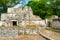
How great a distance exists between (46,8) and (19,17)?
12.8 m

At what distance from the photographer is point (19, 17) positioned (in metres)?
31.6

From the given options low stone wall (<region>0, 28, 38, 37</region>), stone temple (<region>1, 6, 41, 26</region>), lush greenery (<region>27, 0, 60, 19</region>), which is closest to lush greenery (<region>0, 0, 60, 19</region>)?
lush greenery (<region>27, 0, 60, 19</region>)

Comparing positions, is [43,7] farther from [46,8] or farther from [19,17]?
[19,17]

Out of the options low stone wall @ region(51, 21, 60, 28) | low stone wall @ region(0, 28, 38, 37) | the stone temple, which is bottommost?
low stone wall @ region(0, 28, 38, 37)

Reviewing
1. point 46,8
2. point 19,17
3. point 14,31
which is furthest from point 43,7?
point 14,31

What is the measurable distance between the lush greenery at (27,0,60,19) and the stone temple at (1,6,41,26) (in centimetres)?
881

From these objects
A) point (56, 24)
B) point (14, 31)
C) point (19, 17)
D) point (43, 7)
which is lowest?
point (14, 31)

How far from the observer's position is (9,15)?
103ft

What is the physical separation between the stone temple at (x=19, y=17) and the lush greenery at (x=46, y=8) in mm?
8814

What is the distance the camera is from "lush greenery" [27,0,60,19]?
4109cm

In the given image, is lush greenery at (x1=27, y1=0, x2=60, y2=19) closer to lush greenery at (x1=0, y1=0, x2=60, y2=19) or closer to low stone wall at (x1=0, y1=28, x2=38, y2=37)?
lush greenery at (x1=0, y1=0, x2=60, y2=19)

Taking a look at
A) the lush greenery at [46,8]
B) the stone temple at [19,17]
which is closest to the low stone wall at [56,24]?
the stone temple at [19,17]

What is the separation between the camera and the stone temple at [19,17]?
31.2 m

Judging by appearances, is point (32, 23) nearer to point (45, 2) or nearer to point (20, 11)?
point (20, 11)
